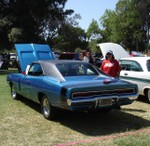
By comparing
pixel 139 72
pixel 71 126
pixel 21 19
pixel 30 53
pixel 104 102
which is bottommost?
pixel 71 126

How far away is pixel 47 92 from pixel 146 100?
181 inches

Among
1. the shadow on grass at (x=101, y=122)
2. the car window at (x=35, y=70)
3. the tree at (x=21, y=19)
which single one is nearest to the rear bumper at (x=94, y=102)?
the shadow on grass at (x=101, y=122)

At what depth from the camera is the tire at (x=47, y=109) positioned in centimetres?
825

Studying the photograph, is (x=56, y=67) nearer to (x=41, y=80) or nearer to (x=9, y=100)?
(x=41, y=80)

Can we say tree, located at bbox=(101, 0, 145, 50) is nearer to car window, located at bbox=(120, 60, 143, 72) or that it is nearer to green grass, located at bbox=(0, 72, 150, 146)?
car window, located at bbox=(120, 60, 143, 72)

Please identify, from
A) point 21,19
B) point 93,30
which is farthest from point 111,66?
point 93,30

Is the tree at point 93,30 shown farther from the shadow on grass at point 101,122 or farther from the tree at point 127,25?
the shadow on grass at point 101,122

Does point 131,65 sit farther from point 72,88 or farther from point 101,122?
point 72,88

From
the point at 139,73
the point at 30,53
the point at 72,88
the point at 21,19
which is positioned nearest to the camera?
the point at 72,88

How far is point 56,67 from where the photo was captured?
8.59m

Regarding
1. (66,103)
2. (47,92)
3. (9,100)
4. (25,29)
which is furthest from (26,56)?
(25,29)

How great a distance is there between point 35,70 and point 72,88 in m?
2.51

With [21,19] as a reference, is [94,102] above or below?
below

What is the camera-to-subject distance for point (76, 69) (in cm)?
877
